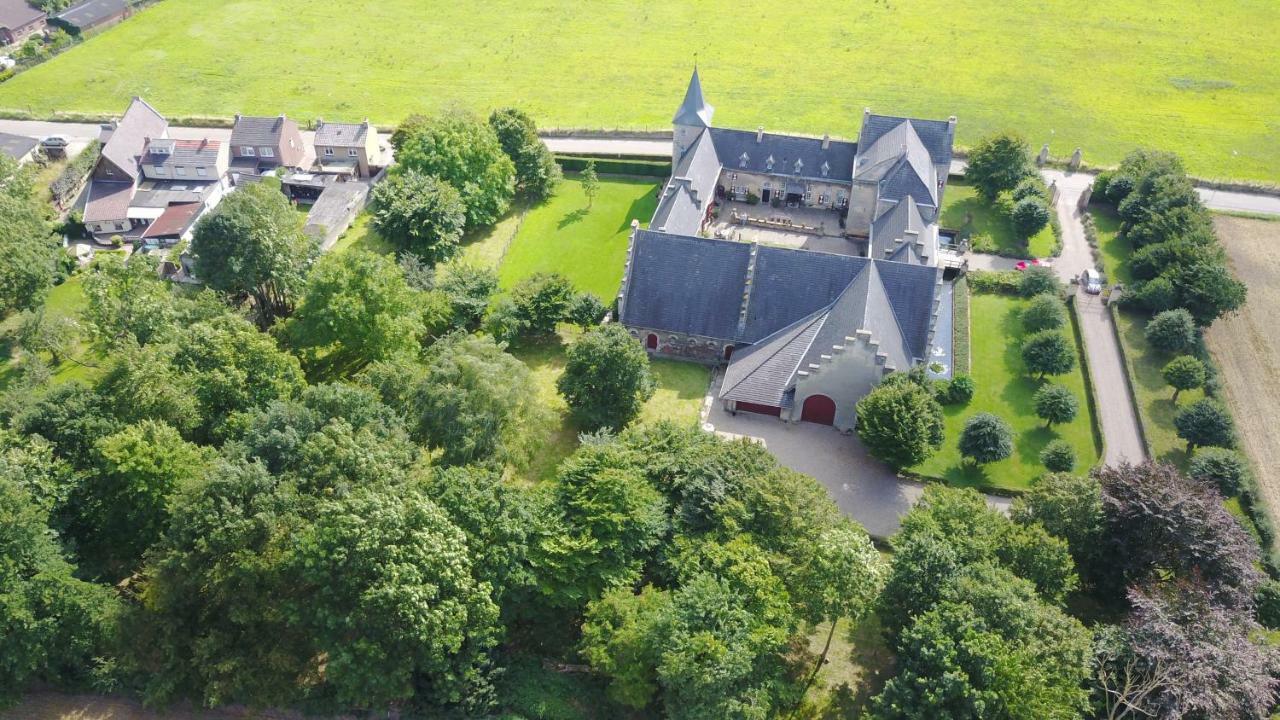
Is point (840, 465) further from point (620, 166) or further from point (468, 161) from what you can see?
point (620, 166)

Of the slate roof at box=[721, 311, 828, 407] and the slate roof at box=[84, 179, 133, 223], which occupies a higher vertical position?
the slate roof at box=[84, 179, 133, 223]

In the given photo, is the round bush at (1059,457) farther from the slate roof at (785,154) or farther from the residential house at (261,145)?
the residential house at (261,145)

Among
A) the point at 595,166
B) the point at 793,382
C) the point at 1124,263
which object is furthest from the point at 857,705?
the point at 595,166

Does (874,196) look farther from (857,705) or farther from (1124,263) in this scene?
(857,705)

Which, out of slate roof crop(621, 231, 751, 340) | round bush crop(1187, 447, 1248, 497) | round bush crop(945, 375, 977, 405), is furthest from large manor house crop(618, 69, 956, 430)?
round bush crop(1187, 447, 1248, 497)

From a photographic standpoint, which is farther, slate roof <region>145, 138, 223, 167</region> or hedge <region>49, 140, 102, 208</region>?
slate roof <region>145, 138, 223, 167</region>

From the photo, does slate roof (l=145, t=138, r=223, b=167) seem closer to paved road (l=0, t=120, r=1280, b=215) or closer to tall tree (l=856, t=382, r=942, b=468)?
paved road (l=0, t=120, r=1280, b=215)
